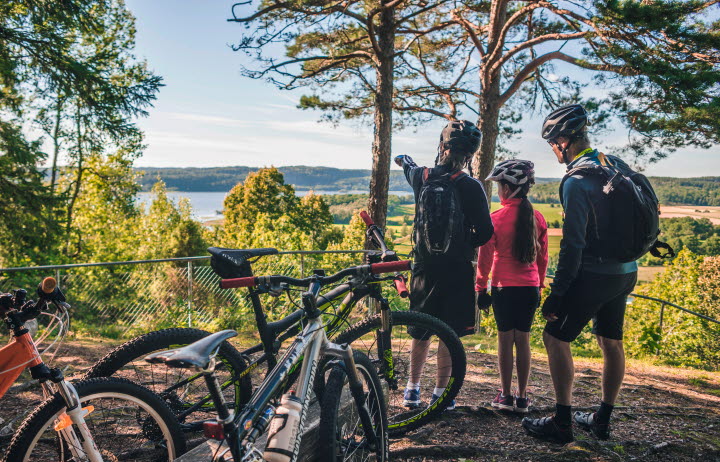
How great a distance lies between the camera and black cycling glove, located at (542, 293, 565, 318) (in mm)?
2963

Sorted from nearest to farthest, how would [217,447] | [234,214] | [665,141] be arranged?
[217,447], [665,141], [234,214]

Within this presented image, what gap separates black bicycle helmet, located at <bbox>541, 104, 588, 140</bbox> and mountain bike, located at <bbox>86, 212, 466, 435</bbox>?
4.29 ft

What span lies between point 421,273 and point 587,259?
1.10 meters

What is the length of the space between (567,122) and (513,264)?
100 cm

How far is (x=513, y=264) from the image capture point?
3.33 meters

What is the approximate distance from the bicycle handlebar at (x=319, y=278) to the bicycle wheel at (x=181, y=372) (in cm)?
46

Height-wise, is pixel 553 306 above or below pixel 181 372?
above

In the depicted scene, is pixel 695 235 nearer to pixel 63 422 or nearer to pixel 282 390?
pixel 282 390

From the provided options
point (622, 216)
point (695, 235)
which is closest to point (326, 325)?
point (622, 216)

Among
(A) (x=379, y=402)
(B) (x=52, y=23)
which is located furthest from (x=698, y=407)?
(B) (x=52, y=23)

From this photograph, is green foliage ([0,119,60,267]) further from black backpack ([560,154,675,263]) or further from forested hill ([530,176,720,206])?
forested hill ([530,176,720,206])

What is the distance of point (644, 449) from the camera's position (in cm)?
302

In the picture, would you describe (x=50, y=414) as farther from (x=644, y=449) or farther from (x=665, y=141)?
(x=665, y=141)

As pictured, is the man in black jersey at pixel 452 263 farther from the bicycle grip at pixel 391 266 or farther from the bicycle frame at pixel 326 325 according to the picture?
the bicycle grip at pixel 391 266
